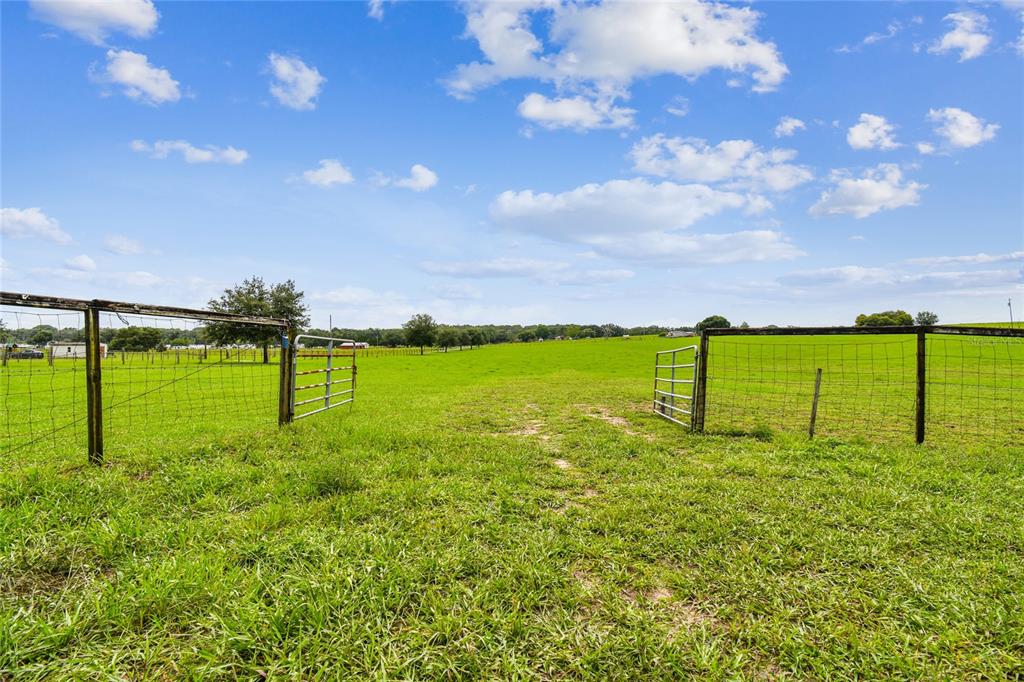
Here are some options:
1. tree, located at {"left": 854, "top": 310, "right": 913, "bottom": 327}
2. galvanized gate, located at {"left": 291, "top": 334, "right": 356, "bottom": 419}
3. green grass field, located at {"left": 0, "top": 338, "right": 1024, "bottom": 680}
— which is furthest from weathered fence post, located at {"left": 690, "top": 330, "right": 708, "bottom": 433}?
tree, located at {"left": 854, "top": 310, "right": 913, "bottom": 327}

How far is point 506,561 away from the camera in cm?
327

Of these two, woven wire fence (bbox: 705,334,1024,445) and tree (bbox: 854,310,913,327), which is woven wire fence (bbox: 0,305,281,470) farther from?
tree (bbox: 854,310,913,327)

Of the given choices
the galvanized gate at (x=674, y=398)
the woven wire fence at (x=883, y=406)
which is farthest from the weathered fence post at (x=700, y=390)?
the woven wire fence at (x=883, y=406)

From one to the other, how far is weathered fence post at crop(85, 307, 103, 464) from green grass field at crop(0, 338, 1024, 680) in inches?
14.1

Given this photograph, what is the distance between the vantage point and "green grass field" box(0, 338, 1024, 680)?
2.39 meters

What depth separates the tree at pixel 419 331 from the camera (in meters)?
66.8

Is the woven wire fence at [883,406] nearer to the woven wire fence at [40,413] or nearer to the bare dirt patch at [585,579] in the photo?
the bare dirt patch at [585,579]

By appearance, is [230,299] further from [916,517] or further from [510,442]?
[916,517]

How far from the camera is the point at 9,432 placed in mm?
8164

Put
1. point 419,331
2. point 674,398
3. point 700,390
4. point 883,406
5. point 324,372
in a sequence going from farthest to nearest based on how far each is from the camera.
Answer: point 419,331 < point 883,406 < point 674,398 < point 324,372 < point 700,390

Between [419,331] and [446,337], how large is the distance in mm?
14291

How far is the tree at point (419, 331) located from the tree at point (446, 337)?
6993 mm

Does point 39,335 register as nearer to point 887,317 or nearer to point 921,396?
point 921,396

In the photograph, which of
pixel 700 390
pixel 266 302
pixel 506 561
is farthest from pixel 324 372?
pixel 266 302
